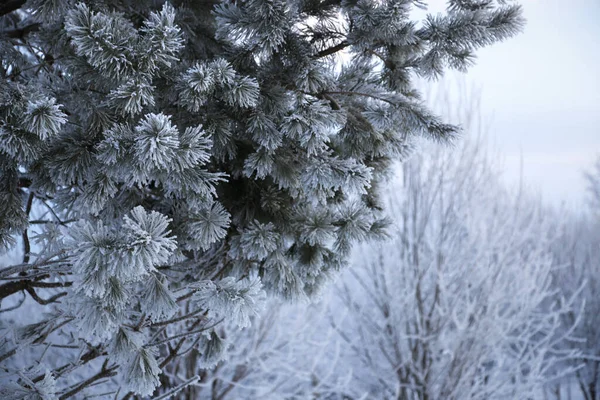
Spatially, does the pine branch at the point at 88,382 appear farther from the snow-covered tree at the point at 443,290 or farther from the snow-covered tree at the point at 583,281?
the snow-covered tree at the point at 583,281

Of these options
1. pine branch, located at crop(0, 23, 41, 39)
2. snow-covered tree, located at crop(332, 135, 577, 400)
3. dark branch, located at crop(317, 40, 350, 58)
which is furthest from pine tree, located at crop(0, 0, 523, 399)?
snow-covered tree, located at crop(332, 135, 577, 400)

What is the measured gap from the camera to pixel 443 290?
197 inches

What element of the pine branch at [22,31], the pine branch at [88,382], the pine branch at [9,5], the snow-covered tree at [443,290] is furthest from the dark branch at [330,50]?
the snow-covered tree at [443,290]

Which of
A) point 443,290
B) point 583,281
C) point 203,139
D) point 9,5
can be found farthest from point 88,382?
point 583,281

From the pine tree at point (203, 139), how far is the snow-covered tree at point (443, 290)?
11.2 feet

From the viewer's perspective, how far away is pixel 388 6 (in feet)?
5.20

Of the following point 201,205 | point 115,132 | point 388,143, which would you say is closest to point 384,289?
point 388,143

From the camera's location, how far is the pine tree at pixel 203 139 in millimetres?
1338

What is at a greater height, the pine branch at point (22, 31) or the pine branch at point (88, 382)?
the pine branch at point (22, 31)

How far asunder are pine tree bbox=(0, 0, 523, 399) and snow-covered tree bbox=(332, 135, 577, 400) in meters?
3.41

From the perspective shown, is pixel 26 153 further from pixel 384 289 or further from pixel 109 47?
pixel 384 289

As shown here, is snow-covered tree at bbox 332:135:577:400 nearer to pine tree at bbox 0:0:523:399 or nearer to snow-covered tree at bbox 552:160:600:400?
pine tree at bbox 0:0:523:399

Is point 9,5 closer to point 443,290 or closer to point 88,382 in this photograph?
point 88,382

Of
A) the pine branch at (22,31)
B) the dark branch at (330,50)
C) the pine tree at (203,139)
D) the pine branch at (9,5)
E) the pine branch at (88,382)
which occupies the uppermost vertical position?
the pine branch at (22,31)
